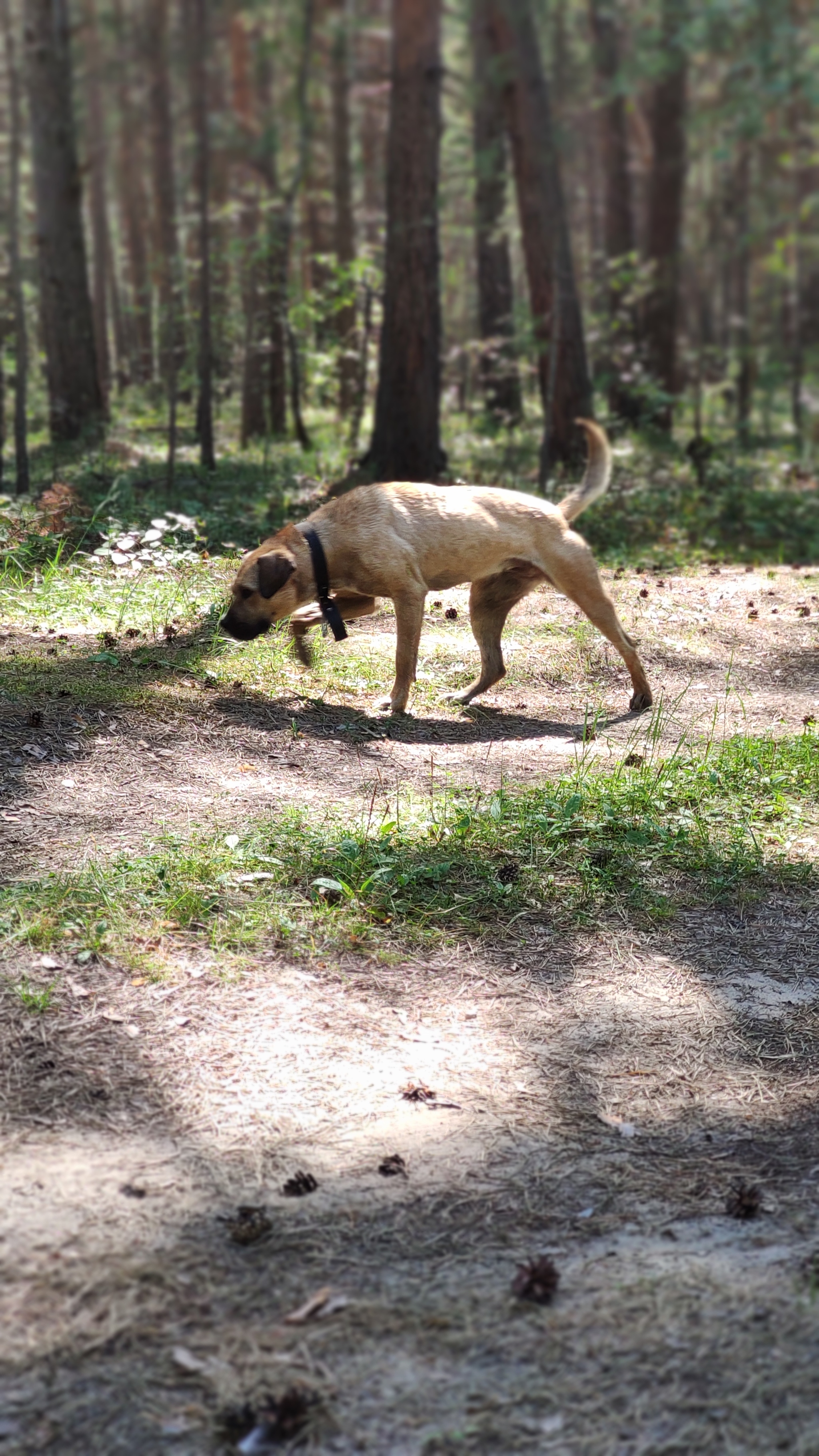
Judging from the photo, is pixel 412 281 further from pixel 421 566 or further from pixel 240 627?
pixel 240 627

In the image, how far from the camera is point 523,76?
17.2m

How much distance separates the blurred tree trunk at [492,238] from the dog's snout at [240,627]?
43.3 ft

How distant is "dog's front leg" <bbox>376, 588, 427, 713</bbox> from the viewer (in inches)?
277

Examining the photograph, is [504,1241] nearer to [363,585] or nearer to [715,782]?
[715,782]

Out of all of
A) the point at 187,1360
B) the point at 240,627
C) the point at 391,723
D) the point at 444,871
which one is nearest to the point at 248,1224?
the point at 187,1360

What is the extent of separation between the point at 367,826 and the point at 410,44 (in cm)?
1278

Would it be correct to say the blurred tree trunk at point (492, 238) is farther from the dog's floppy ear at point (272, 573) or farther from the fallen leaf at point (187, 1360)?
the fallen leaf at point (187, 1360)

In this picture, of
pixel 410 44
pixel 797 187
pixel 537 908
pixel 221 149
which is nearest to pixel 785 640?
pixel 537 908

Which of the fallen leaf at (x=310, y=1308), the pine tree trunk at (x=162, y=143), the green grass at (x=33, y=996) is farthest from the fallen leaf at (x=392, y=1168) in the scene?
the pine tree trunk at (x=162, y=143)

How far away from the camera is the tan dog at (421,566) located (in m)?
6.98

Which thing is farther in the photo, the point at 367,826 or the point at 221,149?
the point at 221,149

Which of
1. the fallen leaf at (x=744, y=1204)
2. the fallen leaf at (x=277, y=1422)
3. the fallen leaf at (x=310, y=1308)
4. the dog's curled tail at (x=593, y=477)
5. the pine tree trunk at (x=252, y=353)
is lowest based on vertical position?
the fallen leaf at (x=744, y=1204)

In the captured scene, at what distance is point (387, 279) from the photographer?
14281 millimetres

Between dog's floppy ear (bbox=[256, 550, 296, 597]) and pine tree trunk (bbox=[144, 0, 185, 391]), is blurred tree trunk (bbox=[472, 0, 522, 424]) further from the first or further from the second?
dog's floppy ear (bbox=[256, 550, 296, 597])
